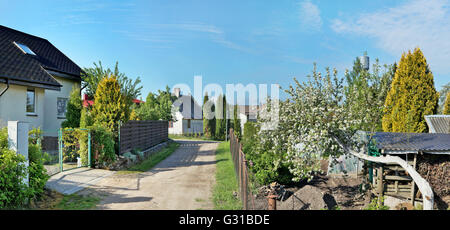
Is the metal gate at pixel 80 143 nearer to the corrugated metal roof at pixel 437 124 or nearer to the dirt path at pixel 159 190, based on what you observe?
the dirt path at pixel 159 190

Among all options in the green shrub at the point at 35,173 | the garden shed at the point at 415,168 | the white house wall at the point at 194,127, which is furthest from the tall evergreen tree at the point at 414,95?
the white house wall at the point at 194,127

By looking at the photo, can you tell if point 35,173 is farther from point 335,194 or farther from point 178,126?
point 178,126

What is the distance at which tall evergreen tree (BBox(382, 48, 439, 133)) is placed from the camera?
13766 mm

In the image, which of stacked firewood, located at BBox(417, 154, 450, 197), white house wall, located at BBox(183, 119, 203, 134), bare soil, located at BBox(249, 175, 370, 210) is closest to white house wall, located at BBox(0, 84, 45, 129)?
bare soil, located at BBox(249, 175, 370, 210)

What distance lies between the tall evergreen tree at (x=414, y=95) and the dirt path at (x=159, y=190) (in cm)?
995

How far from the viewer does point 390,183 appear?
29.3ft

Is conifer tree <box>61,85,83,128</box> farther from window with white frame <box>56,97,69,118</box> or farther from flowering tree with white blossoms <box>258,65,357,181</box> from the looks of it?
flowering tree with white blossoms <box>258,65,357,181</box>

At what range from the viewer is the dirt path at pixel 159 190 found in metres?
6.89


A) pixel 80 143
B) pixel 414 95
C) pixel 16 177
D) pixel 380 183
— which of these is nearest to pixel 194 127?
pixel 80 143

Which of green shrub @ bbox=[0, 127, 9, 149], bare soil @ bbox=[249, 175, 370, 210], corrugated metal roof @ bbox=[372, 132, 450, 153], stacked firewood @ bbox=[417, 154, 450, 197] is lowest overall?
bare soil @ bbox=[249, 175, 370, 210]

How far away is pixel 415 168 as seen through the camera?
859 cm

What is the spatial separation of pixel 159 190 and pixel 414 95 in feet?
43.9

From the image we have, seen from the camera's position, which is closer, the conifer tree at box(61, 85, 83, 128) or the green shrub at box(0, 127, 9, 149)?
the green shrub at box(0, 127, 9, 149)
